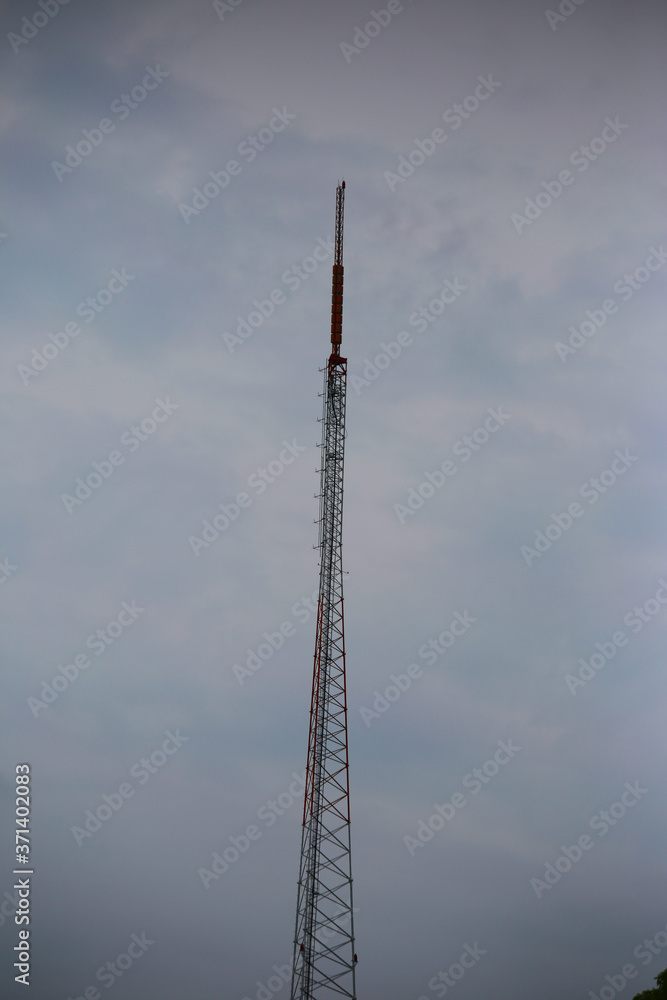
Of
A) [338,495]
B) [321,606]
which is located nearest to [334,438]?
[338,495]

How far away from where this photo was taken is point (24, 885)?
85.6m

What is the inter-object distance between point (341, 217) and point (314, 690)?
3787 centimetres

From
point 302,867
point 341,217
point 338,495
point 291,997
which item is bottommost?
point 291,997

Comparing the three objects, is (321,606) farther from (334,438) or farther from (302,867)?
(302,867)

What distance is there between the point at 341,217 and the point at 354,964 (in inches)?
2224

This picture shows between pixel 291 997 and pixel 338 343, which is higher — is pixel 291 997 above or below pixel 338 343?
below

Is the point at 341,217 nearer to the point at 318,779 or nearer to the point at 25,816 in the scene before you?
the point at 318,779

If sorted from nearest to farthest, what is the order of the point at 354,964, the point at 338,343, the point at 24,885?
1. the point at 354,964
2. the point at 24,885
3. the point at 338,343

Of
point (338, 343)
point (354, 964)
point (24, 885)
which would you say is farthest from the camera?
point (338, 343)

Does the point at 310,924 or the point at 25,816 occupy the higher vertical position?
the point at 310,924

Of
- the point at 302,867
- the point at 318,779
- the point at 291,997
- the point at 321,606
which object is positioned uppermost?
the point at 321,606

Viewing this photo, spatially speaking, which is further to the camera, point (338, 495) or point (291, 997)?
point (338, 495)

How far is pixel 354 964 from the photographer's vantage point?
8012cm

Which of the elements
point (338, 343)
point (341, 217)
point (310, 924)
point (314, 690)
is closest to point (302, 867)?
point (310, 924)
